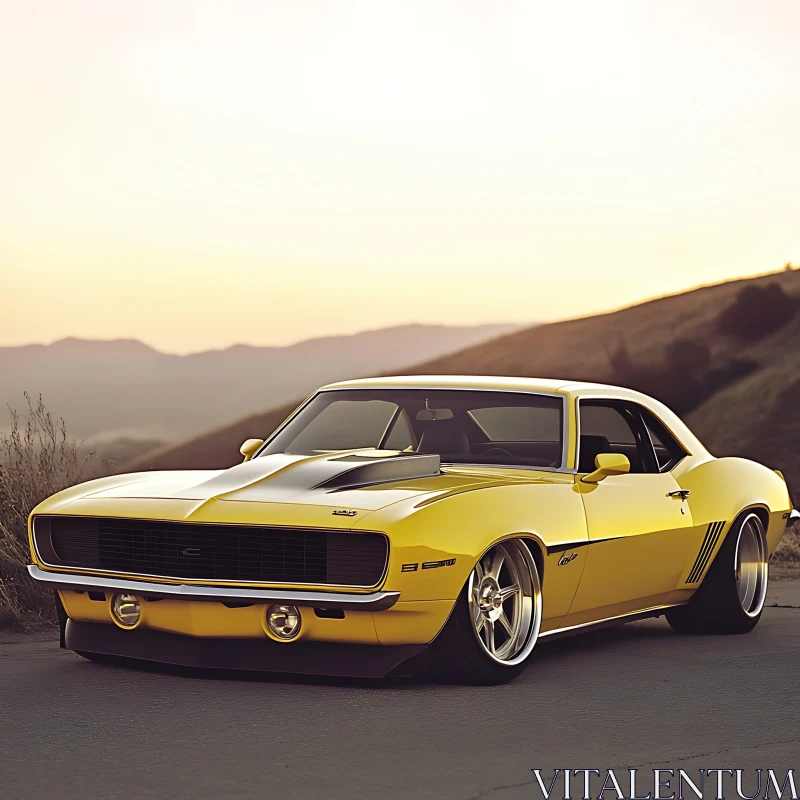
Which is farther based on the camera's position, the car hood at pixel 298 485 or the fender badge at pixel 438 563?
the car hood at pixel 298 485

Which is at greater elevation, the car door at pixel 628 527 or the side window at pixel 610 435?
the side window at pixel 610 435

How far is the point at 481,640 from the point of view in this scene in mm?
6586

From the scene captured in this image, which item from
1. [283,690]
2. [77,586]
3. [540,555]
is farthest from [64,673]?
[540,555]

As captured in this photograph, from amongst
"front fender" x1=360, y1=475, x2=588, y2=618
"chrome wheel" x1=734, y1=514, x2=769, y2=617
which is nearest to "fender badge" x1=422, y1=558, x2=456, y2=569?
"front fender" x1=360, y1=475, x2=588, y2=618

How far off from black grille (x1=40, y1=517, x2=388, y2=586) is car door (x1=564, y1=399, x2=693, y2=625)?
151cm

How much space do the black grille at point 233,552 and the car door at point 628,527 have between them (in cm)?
151

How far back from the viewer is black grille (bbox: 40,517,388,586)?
246 inches

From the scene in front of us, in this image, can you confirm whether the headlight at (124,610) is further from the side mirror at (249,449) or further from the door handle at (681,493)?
the door handle at (681,493)

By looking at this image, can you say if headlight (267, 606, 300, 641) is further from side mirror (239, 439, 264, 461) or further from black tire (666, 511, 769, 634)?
black tire (666, 511, 769, 634)

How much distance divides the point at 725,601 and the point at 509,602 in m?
2.18

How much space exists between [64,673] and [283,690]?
49.8 inches

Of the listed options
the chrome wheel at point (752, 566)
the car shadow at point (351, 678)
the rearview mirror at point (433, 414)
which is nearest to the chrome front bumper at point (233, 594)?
the car shadow at point (351, 678)

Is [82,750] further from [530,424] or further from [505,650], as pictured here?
[530,424]

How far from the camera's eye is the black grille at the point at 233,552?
20.5ft
